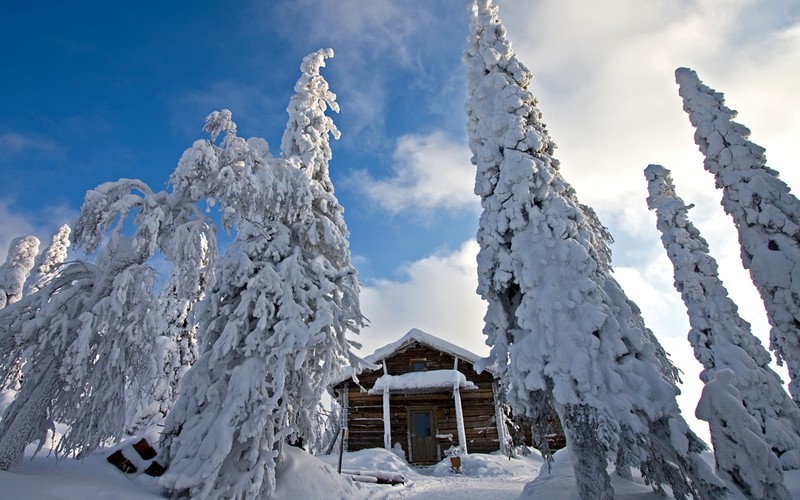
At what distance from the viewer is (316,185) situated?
A: 35.1 feet

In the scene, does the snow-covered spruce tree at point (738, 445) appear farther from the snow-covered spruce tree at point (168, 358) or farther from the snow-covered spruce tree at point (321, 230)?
the snow-covered spruce tree at point (168, 358)

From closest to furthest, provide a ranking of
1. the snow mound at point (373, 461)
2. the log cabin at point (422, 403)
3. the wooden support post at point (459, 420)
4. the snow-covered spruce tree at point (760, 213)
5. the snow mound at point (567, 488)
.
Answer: the snow mound at point (567, 488) < the snow-covered spruce tree at point (760, 213) < the snow mound at point (373, 461) < the wooden support post at point (459, 420) < the log cabin at point (422, 403)

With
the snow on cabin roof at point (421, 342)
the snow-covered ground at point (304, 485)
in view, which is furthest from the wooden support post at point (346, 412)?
the snow-covered ground at point (304, 485)

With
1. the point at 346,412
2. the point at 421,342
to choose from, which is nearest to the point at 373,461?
the point at 346,412

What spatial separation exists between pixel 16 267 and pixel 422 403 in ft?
83.5

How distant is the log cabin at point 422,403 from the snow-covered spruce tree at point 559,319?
12290 mm

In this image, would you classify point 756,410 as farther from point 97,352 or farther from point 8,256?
point 8,256

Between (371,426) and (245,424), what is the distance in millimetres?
14991

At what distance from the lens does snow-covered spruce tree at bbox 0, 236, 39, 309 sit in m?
22.9

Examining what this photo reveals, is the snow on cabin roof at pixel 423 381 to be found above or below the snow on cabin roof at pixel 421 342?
below

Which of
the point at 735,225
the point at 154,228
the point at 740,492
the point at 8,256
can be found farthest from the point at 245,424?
the point at 8,256

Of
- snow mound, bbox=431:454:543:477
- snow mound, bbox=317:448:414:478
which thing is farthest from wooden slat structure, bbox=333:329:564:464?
snow mound, bbox=431:454:543:477

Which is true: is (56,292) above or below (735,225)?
below

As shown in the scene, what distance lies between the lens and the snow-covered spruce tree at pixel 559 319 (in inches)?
251
